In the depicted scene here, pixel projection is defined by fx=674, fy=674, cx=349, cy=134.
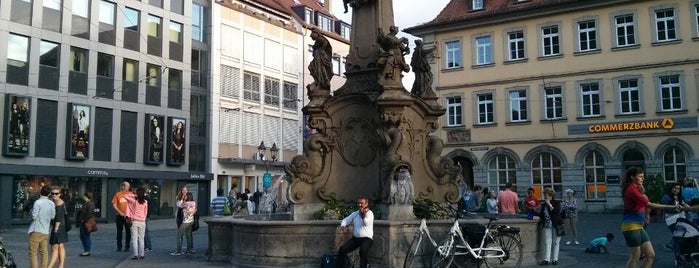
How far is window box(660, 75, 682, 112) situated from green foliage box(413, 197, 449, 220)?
26.4 metres

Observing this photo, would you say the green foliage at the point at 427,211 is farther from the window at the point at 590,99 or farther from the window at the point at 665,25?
the window at the point at 665,25

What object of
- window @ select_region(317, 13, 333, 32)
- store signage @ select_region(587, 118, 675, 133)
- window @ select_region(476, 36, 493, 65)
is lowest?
store signage @ select_region(587, 118, 675, 133)

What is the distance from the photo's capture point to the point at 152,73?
40.0m

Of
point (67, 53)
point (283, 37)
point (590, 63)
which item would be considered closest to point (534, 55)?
point (590, 63)

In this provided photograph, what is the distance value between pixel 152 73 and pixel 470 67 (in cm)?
1906

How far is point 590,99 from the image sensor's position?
37031mm

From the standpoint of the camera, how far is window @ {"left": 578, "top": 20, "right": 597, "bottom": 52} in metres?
37.0

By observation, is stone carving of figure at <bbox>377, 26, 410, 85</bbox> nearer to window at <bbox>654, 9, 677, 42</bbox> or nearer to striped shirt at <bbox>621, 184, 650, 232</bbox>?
striped shirt at <bbox>621, 184, 650, 232</bbox>

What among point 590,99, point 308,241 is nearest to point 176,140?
point 590,99

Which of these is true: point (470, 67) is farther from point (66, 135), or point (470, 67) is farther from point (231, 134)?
point (66, 135)

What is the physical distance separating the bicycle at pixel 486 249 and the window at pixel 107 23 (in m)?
31.2

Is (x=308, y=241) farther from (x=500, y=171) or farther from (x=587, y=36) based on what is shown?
(x=587, y=36)

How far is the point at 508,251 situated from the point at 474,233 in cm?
84

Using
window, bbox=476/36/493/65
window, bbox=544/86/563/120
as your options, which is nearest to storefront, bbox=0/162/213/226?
window, bbox=476/36/493/65
